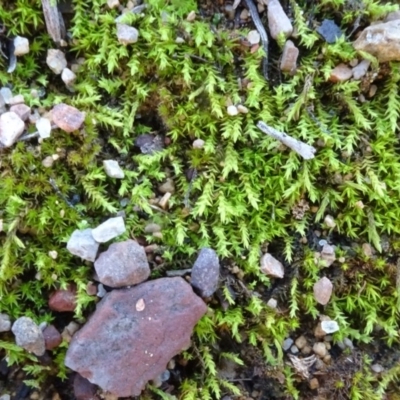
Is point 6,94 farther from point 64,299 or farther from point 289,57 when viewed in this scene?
point 289,57

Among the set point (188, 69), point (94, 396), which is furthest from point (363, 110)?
point (94, 396)

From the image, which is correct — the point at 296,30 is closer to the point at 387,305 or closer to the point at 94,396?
the point at 387,305

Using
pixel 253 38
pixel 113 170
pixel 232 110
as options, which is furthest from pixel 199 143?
pixel 253 38

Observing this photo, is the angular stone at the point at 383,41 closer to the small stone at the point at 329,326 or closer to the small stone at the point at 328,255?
the small stone at the point at 328,255

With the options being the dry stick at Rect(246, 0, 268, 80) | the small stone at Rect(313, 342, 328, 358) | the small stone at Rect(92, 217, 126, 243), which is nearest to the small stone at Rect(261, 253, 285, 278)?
the small stone at Rect(313, 342, 328, 358)

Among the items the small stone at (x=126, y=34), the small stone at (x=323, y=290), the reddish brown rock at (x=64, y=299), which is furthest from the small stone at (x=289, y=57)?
the reddish brown rock at (x=64, y=299)

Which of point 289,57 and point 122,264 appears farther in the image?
point 289,57

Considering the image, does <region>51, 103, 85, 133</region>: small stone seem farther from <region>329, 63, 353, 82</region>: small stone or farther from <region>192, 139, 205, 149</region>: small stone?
<region>329, 63, 353, 82</region>: small stone
